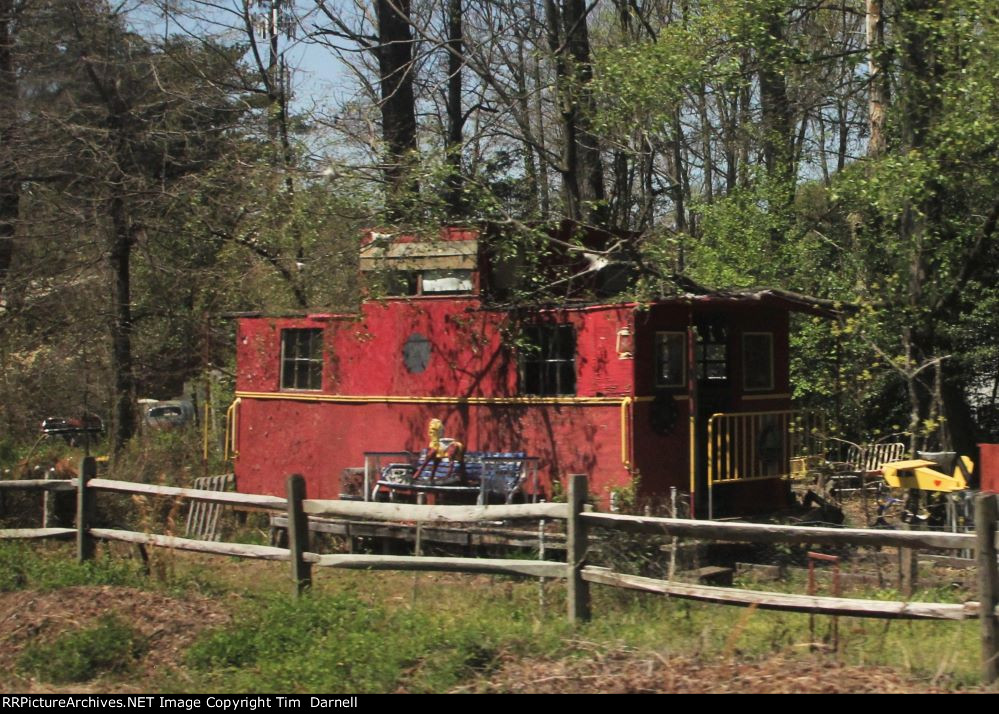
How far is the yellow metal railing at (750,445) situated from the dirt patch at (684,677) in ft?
21.2

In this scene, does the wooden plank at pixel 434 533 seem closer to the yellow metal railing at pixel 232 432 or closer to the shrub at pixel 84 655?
the yellow metal railing at pixel 232 432

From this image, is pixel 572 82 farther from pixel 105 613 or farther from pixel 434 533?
pixel 105 613

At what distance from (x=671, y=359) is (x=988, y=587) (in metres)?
6.81

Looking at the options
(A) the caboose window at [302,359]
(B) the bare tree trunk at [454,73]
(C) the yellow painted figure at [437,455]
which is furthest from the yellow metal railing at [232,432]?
(B) the bare tree trunk at [454,73]

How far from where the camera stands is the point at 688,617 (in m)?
7.62

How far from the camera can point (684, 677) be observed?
6.20 m

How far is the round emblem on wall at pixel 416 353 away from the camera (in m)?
14.1

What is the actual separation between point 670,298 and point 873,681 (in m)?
6.74

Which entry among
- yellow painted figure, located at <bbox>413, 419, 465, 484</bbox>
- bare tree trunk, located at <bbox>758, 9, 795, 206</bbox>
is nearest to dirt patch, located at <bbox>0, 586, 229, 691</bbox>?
yellow painted figure, located at <bbox>413, 419, 465, 484</bbox>

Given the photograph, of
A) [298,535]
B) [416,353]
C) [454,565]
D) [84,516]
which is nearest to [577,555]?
[454,565]

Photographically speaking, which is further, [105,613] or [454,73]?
[454,73]

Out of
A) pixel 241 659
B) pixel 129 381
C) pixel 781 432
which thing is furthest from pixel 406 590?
pixel 129 381

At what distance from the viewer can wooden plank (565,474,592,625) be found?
7.65 meters
